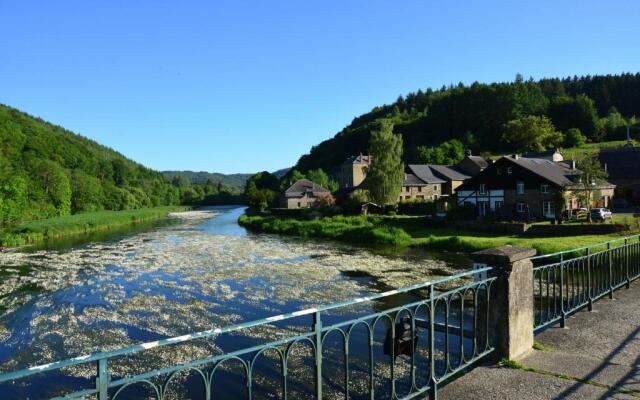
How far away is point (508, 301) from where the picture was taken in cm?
Answer: 612

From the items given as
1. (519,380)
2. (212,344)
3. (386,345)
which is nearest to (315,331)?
(386,345)

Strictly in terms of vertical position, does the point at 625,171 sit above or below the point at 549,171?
above

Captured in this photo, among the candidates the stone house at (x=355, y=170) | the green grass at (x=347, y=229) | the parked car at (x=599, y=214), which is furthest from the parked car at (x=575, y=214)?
the stone house at (x=355, y=170)

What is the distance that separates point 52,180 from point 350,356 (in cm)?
9006

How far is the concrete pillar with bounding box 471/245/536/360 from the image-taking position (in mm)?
6148

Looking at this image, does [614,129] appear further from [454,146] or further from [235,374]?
[235,374]

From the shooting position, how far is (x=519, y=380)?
563 centimetres

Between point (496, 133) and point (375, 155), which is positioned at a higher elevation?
point (496, 133)

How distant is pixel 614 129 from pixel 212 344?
108 metres

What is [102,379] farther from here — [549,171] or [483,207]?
[483,207]

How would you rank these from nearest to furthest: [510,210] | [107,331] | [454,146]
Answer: [107,331] → [510,210] → [454,146]

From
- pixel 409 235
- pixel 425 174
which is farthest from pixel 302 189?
pixel 409 235

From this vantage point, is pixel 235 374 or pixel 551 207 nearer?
pixel 235 374

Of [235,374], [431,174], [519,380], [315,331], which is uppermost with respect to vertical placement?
[431,174]
